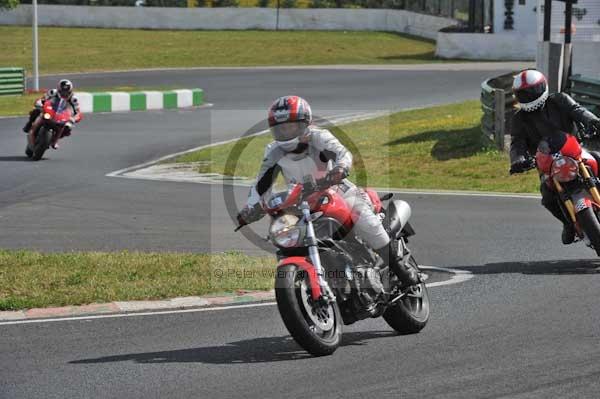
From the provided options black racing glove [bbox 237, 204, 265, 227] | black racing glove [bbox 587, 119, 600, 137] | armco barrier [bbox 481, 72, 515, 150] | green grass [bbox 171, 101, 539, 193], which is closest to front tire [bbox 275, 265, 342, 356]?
black racing glove [bbox 237, 204, 265, 227]

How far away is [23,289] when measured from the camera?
10016 millimetres

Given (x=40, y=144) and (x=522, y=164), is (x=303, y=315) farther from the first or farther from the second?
(x=40, y=144)

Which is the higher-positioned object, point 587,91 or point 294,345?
point 587,91

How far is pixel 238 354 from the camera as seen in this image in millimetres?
7797

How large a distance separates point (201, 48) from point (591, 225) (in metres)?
40.4

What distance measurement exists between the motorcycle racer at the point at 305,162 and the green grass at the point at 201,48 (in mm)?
37537

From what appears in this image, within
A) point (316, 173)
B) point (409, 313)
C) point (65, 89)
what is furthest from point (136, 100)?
point (316, 173)

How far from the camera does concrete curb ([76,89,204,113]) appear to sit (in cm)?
3234

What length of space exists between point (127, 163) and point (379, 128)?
21.5ft

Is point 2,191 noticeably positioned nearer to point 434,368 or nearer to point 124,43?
point 434,368

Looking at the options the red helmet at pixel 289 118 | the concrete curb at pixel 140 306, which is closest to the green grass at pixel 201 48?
the concrete curb at pixel 140 306

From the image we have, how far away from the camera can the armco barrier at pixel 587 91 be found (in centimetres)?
2048

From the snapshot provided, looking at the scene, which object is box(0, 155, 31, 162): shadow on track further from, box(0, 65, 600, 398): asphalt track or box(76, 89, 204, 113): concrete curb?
box(76, 89, 204, 113): concrete curb

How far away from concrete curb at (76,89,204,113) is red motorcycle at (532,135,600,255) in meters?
22.5
